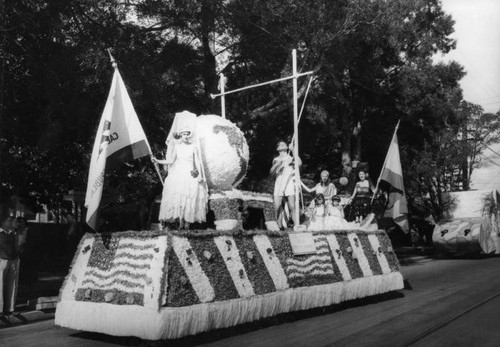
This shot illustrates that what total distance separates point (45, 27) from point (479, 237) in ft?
55.4

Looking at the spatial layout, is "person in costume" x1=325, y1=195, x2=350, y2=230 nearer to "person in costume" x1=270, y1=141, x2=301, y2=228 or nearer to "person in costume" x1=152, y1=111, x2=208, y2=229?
"person in costume" x1=270, y1=141, x2=301, y2=228

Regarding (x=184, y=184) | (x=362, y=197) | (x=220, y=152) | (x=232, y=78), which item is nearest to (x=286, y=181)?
(x=362, y=197)

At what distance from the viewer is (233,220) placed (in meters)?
8.14

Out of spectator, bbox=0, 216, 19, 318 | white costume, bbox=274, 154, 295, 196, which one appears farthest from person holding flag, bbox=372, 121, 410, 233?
spectator, bbox=0, 216, 19, 318

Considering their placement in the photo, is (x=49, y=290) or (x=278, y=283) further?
(x=49, y=290)

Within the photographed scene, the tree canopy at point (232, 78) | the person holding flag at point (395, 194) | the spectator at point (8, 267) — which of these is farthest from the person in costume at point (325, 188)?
the spectator at point (8, 267)

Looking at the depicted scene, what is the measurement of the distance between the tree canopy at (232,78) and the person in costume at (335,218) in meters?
5.95

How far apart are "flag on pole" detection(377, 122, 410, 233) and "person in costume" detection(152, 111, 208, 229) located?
527 centimetres

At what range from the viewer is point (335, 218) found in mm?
10367

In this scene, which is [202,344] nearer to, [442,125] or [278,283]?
[278,283]

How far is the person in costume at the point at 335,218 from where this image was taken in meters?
10.2

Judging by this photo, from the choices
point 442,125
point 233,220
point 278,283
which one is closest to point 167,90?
point 233,220

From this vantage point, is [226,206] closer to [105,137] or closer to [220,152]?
[220,152]

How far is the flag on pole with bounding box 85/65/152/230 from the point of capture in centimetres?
700
